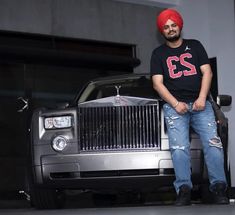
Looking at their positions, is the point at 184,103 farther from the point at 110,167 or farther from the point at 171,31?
the point at 110,167

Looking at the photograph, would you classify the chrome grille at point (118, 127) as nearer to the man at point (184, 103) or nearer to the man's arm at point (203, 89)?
the man at point (184, 103)

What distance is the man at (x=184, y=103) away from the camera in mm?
5426

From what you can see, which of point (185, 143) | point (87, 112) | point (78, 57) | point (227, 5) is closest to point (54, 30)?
point (78, 57)

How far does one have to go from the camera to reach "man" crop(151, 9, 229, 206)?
5.43m

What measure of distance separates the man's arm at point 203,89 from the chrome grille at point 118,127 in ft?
1.79

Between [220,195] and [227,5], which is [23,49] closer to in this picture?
[227,5]

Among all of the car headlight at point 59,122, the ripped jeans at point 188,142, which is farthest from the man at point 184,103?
the car headlight at point 59,122

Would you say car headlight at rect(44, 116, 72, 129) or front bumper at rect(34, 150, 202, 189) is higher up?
car headlight at rect(44, 116, 72, 129)

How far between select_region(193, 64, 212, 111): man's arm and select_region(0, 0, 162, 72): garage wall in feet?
19.7

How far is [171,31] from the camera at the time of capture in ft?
18.4

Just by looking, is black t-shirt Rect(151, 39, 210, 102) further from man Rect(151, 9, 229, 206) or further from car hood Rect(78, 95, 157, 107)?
car hood Rect(78, 95, 157, 107)

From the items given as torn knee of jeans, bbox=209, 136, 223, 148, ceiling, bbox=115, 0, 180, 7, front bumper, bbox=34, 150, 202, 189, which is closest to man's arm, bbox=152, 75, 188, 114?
torn knee of jeans, bbox=209, 136, 223, 148

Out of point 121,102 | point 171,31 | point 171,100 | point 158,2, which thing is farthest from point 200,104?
point 158,2

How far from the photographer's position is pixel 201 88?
5.54m
